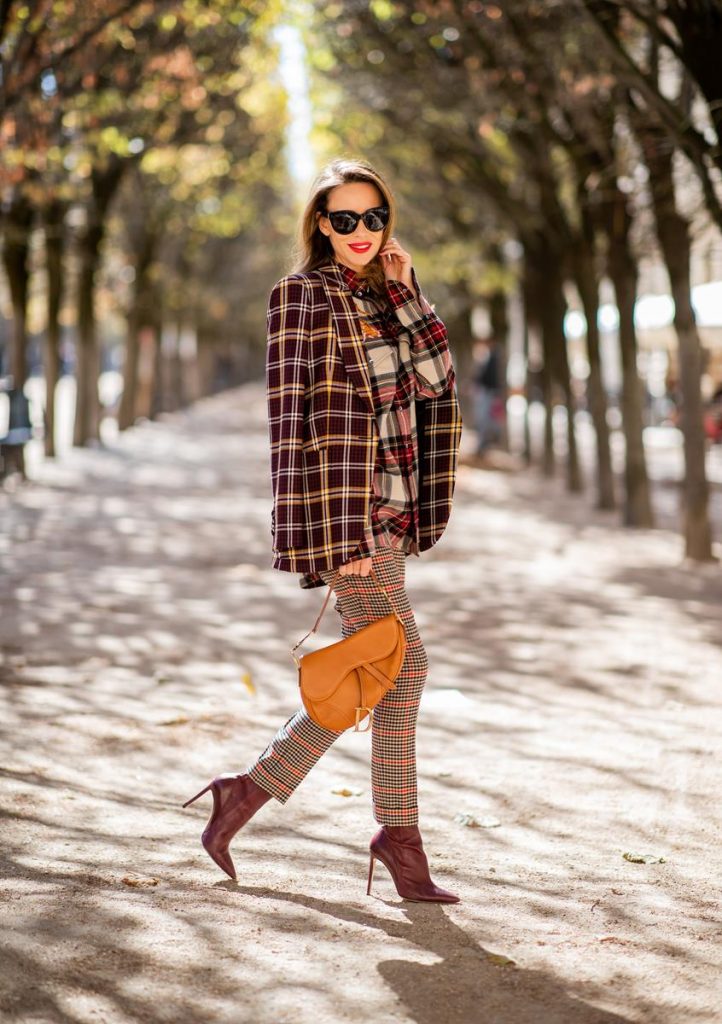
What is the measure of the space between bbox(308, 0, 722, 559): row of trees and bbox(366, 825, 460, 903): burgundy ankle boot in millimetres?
5900

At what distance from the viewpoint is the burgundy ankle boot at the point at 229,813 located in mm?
4344

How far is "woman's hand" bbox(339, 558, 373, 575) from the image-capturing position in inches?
161

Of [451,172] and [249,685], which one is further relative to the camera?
[451,172]

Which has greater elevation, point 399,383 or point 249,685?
point 399,383

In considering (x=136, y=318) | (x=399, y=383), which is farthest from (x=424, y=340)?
(x=136, y=318)

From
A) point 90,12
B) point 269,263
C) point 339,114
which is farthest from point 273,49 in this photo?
point 269,263

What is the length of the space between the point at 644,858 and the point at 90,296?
2253 cm

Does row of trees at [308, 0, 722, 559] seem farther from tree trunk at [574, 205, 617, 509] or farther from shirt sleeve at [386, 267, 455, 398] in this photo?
shirt sleeve at [386, 267, 455, 398]

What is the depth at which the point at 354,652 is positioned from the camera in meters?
4.08

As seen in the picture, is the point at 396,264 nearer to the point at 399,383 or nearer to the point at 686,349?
the point at 399,383

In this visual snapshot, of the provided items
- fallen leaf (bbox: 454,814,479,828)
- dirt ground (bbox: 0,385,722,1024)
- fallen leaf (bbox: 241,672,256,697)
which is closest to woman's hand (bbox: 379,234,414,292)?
dirt ground (bbox: 0,385,722,1024)

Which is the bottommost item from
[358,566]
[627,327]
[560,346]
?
[358,566]

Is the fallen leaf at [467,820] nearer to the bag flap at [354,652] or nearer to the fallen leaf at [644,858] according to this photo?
the fallen leaf at [644,858]

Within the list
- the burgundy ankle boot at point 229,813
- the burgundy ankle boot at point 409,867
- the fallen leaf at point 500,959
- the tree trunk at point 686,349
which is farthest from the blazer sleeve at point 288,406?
the tree trunk at point 686,349
